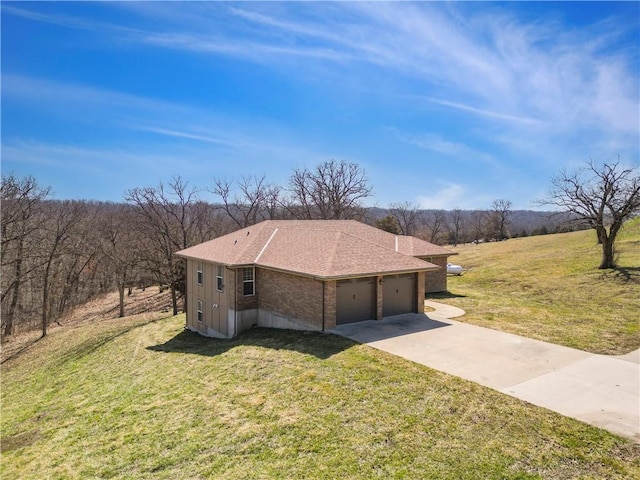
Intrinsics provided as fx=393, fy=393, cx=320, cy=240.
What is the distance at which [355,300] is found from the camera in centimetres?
1540

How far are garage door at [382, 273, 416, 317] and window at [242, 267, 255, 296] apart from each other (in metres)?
5.90

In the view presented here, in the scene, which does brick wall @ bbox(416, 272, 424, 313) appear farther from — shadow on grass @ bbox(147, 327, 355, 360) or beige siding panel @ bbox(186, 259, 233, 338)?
beige siding panel @ bbox(186, 259, 233, 338)

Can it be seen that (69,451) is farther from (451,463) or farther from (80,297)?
(80,297)

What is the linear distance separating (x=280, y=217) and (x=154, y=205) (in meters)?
18.6

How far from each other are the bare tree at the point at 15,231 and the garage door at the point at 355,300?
23.4 m

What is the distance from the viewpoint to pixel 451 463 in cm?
682

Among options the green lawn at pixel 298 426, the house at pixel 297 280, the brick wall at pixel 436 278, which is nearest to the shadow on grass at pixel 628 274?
the brick wall at pixel 436 278

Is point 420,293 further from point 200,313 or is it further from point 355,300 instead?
point 200,313

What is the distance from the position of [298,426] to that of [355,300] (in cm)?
748

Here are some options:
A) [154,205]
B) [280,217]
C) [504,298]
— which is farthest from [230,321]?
[280,217]

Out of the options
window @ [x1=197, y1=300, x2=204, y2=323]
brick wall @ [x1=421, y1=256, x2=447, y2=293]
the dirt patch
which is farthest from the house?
the dirt patch

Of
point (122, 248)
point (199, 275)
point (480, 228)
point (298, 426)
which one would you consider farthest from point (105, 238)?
point (480, 228)

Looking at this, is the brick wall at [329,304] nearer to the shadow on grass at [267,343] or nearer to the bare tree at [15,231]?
the shadow on grass at [267,343]

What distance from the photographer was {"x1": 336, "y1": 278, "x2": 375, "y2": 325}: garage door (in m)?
15.0
